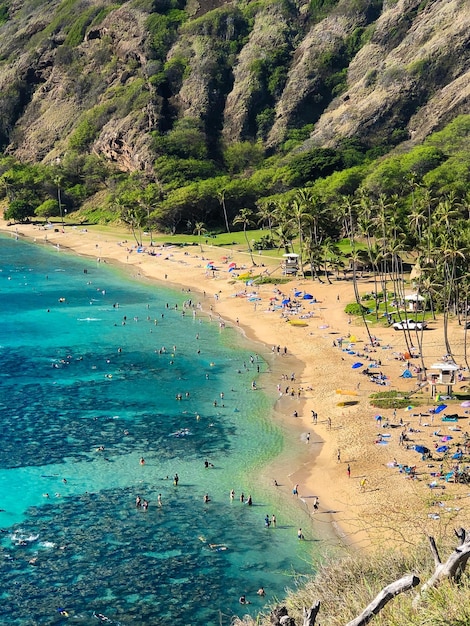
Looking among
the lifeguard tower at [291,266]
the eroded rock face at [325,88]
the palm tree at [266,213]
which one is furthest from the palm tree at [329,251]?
the eroded rock face at [325,88]

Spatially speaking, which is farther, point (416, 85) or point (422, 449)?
point (416, 85)

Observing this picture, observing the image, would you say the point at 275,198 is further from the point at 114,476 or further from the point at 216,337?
the point at 114,476

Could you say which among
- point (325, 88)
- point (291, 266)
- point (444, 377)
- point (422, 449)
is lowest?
point (422, 449)

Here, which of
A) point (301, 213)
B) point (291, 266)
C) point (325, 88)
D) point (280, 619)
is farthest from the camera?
point (325, 88)

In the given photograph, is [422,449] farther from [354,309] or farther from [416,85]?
[416,85]

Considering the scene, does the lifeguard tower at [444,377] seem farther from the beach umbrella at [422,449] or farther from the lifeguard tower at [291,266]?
the lifeguard tower at [291,266]

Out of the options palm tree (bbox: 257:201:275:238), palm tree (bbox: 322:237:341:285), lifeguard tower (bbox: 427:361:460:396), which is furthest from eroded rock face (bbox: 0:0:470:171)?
lifeguard tower (bbox: 427:361:460:396)

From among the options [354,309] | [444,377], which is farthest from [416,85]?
[444,377]
